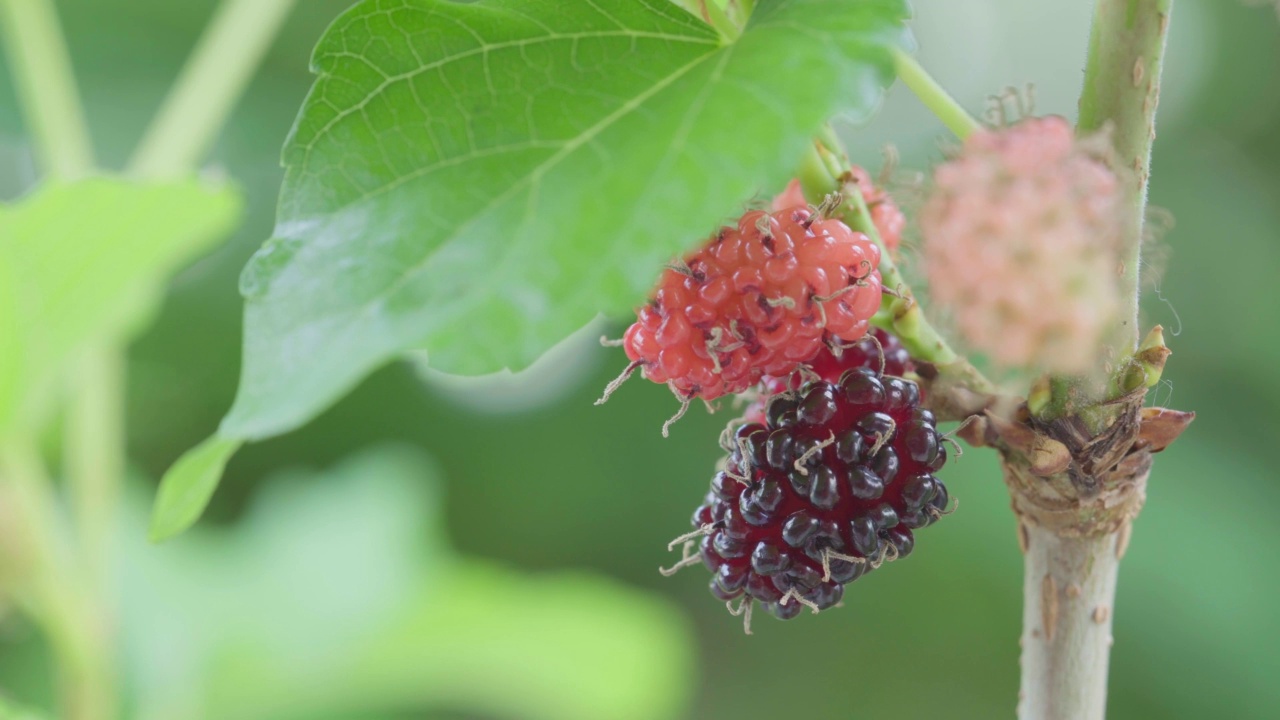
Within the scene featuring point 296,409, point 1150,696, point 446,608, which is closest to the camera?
point 296,409

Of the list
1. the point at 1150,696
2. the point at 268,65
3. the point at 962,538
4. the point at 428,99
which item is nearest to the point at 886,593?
the point at 962,538

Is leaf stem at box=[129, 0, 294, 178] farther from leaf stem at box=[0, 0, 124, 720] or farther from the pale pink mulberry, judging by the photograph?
the pale pink mulberry

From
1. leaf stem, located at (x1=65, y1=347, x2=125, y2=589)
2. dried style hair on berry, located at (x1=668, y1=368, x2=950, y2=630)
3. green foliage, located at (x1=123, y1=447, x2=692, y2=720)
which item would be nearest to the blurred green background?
green foliage, located at (x1=123, y1=447, x2=692, y2=720)

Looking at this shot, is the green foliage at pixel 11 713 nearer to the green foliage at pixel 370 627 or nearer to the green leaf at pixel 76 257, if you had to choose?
the green leaf at pixel 76 257

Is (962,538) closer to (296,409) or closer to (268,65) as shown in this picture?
(268,65)

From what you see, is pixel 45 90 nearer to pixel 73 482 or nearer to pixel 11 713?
pixel 73 482

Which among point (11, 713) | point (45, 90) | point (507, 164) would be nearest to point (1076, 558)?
point (507, 164)
